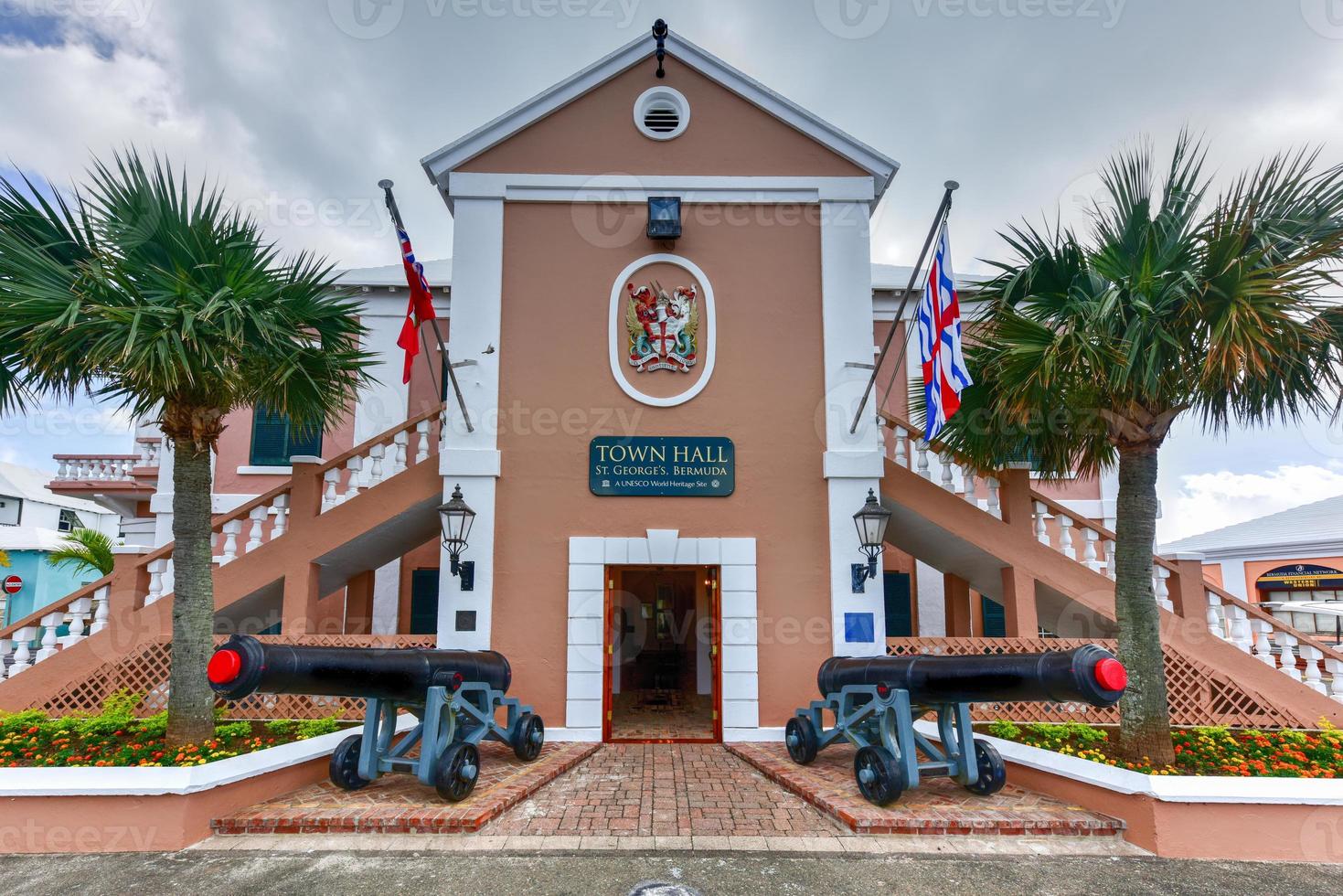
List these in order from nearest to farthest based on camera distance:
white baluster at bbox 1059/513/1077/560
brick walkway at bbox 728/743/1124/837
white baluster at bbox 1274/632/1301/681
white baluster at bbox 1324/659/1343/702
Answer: brick walkway at bbox 728/743/1124/837
white baluster at bbox 1324/659/1343/702
white baluster at bbox 1274/632/1301/681
white baluster at bbox 1059/513/1077/560

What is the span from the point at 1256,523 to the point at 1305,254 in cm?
Result: 2109

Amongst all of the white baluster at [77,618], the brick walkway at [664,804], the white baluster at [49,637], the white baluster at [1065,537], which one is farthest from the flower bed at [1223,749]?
the white baluster at [49,637]

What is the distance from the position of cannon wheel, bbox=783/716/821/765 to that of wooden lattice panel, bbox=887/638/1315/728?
1752 millimetres

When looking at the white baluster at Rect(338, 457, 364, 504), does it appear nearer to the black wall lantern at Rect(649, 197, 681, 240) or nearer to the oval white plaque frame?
the oval white plaque frame

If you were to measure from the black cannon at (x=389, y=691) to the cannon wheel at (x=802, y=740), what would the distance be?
3.19 meters

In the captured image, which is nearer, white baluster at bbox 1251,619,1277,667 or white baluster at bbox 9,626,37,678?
white baluster at bbox 9,626,37,678

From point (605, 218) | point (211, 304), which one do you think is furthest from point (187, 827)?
point (605, 218)

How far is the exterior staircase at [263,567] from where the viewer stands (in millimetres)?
8148

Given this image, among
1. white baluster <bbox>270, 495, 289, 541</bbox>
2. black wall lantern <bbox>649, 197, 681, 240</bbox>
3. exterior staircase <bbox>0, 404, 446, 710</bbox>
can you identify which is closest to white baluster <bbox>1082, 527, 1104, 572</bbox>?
black wall lantern <bbox>649, 197, 681, 240</bbox>

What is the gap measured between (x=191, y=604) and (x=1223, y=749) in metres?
9.57

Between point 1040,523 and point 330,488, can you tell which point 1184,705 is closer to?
point 1040,523

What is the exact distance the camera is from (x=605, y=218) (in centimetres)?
1005

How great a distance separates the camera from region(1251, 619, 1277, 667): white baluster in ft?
27.1

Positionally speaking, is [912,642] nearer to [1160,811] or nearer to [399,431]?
[1160,811]
